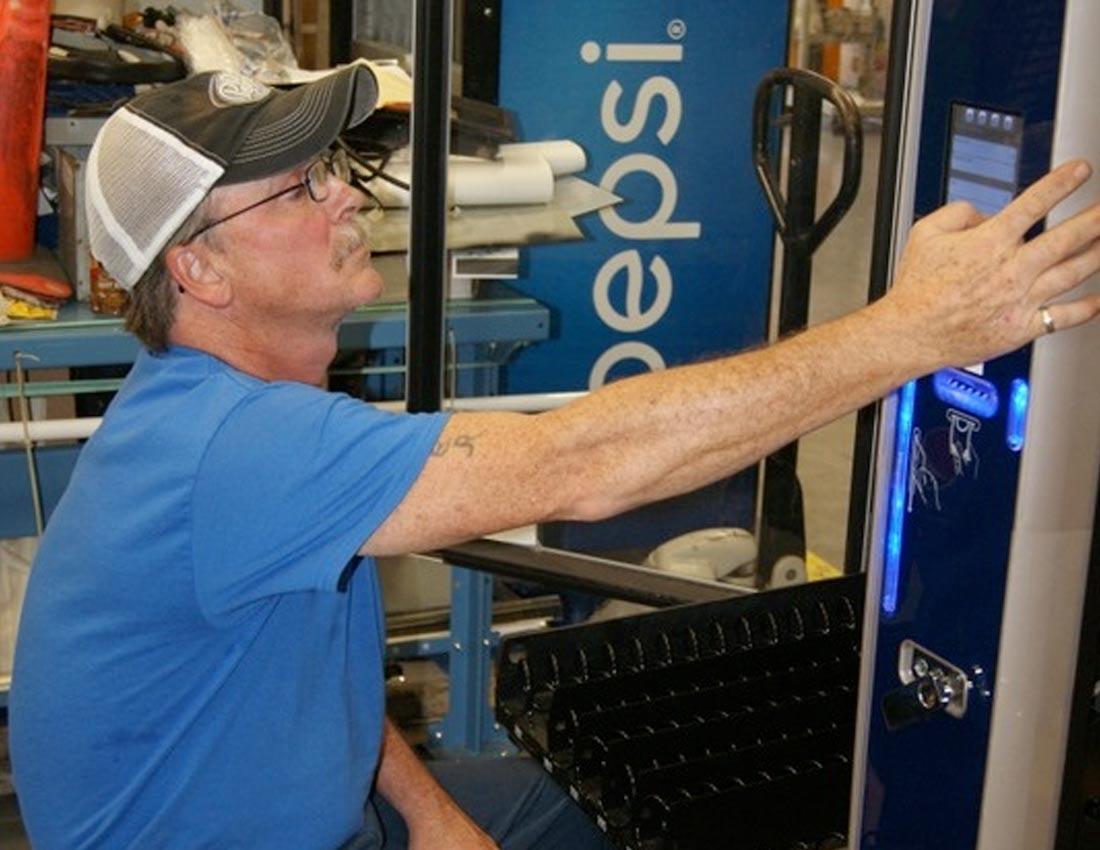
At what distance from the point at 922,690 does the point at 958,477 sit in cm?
20

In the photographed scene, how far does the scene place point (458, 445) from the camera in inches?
60.3

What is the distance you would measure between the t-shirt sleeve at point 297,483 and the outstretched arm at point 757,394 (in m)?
0.03

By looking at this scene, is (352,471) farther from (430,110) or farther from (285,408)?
(430,110)

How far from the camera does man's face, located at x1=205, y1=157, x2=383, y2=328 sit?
70.6 inches

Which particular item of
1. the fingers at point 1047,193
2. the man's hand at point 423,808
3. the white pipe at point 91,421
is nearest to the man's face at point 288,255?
the man's hand at point 423,808

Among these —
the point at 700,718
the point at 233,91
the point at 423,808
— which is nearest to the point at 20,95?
the point at 233,91

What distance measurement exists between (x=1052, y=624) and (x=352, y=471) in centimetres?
60

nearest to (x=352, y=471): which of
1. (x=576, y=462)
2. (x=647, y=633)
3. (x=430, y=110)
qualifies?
(x=576, y=462)

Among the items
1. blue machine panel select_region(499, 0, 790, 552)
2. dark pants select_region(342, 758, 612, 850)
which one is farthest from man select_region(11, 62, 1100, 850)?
blue machine panel select_region(499, 0, 790, 552)

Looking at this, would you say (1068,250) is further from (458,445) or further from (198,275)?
(198,275)

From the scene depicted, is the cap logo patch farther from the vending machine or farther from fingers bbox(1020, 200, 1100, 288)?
fingers bbox(1020, 200, 1100, 288)

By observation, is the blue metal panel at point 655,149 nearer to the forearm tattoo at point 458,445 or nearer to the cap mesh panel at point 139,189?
the cap mesh panel at point 139,189

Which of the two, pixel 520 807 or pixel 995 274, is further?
pixel 520 807

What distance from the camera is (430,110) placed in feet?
7.88
